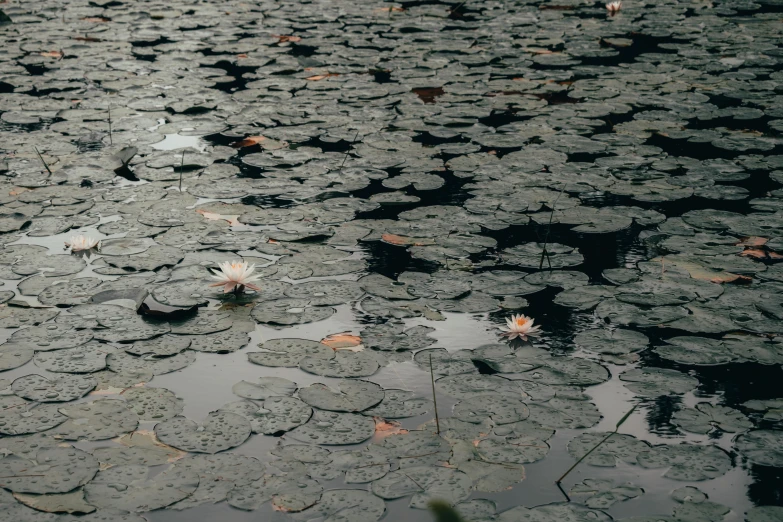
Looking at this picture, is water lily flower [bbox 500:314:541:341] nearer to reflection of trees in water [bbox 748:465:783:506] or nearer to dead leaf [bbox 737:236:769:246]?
reflection of trees in water [bbox 748:465:783:506]

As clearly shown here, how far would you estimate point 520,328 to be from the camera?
303 cm

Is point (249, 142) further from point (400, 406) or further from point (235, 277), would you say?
point (400, 406)

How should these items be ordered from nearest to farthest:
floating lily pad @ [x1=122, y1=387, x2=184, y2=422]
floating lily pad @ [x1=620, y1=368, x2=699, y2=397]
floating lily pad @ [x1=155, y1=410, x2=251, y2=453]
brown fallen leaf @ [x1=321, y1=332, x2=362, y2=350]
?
floating lily pad @ [x1=155, y1=410, x2=251, y2=453]
floating lily pad @ [x1=122, y1=387, x2=184, y2=422]
floating lily pad @ [x1=620, y1=368, x2=699, y2=397]
brown fallen leaf @ [x1=321, y1=332, x2=362, y2=350]

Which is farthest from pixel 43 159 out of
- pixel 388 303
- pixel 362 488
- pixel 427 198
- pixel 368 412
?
pixel 362 488

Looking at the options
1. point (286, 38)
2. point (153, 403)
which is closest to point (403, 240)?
point (153, 403)

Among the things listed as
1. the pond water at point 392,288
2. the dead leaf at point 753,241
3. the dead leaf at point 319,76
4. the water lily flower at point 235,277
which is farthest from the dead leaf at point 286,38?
the dead leaf at point 753,241

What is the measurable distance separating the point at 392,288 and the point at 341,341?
0.43 metres

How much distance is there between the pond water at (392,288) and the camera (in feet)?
7.69

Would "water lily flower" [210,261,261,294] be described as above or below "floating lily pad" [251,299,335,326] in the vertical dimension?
above

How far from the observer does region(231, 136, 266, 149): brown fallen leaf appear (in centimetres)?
491

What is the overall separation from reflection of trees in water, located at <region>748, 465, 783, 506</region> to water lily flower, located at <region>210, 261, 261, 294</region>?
183 cm

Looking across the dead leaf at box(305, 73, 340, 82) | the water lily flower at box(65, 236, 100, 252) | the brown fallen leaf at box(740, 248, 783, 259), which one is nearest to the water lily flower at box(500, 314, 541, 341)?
the brown fallen leaf at box(740, 248, 783, 259)

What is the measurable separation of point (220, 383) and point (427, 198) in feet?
5.76

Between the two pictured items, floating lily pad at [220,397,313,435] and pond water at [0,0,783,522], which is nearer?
pond water at [0,0,783,522]
